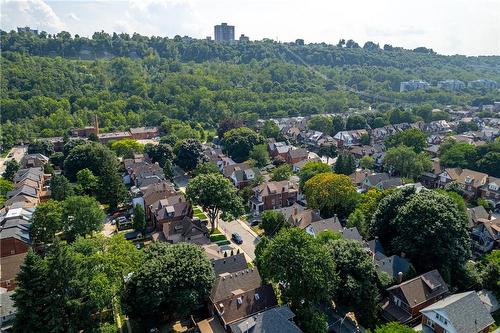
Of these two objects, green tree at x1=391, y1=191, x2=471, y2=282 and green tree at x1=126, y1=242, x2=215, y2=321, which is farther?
green tree at x1=391, y1=191, x2=471, y2=282

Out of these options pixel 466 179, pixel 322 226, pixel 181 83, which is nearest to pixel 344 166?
pixel 466 179

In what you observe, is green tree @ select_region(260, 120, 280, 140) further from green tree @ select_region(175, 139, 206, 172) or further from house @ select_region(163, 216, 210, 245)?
house @ select_region(163, 216, 210, 245)

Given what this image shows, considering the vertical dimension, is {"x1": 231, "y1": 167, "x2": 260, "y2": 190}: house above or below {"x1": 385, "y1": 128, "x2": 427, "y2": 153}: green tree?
below

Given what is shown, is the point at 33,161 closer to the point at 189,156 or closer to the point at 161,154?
the point at 161,154

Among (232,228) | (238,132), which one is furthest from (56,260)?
(238,132)

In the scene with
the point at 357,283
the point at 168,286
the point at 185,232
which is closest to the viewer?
the point at 168,286

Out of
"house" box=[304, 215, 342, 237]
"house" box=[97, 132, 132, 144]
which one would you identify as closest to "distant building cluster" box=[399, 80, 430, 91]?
"house" box=[97, 132, 132, 144]
